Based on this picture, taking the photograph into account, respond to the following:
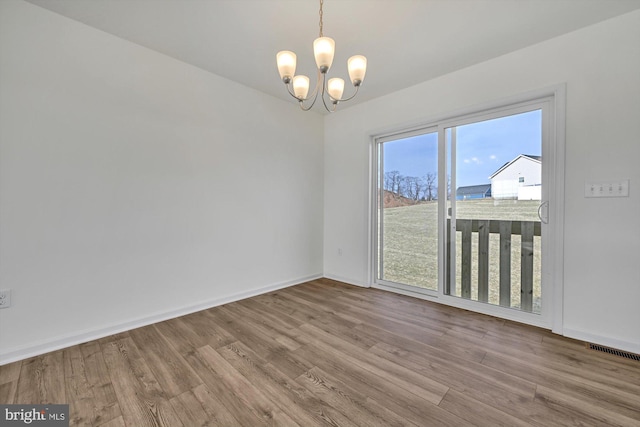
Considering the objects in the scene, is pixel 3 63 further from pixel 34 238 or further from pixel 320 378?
pixel 320 378

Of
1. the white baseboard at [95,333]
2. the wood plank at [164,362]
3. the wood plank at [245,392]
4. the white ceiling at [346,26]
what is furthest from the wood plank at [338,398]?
the white ceiling at [346,26]

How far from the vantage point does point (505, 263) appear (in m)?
2.68

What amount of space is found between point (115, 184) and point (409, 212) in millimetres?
3226

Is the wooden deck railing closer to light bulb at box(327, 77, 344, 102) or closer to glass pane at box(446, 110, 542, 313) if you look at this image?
glass pane at box(446, 110, 542, 313)

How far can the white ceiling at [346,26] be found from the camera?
6.34ft

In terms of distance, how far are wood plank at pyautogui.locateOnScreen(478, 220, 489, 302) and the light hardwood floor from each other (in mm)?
325

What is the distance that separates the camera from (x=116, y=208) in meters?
2.30

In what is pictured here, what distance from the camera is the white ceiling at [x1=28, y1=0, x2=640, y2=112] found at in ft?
6.34

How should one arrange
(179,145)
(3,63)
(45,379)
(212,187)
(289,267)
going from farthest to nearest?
(289,267), (212,187), (179,145), (3,63), (45,379)

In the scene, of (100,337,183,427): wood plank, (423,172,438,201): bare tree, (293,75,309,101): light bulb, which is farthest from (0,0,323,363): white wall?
(423,172,438,201): bare tree

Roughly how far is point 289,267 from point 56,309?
2.37 m

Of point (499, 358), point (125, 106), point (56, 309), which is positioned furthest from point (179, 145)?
point (499, 358)

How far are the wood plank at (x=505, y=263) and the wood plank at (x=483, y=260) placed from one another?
13 centimetres

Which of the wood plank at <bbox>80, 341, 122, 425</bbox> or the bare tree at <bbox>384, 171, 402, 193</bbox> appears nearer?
the wood plank at <bbox>80, 341, 122, 425</bbox>
